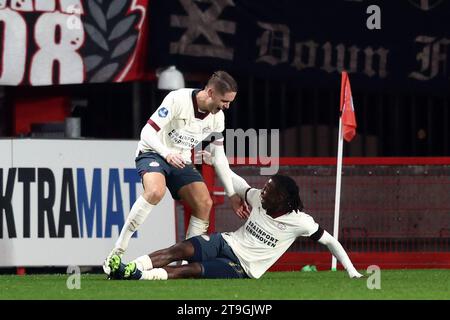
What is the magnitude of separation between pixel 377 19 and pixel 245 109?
172cm

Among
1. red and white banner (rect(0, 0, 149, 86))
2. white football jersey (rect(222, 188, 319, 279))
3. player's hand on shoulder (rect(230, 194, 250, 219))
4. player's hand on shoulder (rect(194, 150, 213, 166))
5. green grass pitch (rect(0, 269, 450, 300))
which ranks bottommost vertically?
Answer: green grass pitch (rect(0, 269, 450, 300))

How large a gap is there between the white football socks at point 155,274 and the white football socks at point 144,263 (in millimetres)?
48

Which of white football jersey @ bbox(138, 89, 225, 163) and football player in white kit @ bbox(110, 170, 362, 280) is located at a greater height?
white football jersey @ bbox(138, 89, 225, 163)

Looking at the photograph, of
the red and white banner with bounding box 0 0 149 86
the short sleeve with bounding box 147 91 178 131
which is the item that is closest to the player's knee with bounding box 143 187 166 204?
the short sleeve with bounding box 147 91 178 131

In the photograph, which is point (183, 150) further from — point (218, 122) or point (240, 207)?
point (240, 207)

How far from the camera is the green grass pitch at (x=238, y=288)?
1150 centimetres

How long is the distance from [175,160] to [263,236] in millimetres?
1112

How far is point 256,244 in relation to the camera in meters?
13.4

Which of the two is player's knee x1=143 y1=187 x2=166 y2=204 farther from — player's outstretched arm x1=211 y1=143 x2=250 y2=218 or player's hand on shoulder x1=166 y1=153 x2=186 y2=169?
player's outstretched arm x1=211 y1=143 x2=250 y2=218

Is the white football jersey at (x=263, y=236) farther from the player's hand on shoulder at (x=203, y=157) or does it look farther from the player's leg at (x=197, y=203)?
the player's hand on shoulder at (x=203, y=157)

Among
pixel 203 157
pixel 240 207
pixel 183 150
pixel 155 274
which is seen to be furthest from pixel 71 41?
pixel 155 274

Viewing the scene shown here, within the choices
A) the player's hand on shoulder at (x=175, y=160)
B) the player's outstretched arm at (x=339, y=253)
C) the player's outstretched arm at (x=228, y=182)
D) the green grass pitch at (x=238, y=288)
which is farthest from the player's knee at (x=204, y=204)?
the player's outstretched arm at (x=339, y=253)

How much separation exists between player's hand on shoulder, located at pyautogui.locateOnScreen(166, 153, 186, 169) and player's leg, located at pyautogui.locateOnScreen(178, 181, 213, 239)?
81cm

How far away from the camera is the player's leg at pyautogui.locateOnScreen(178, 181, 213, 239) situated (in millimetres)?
13734
